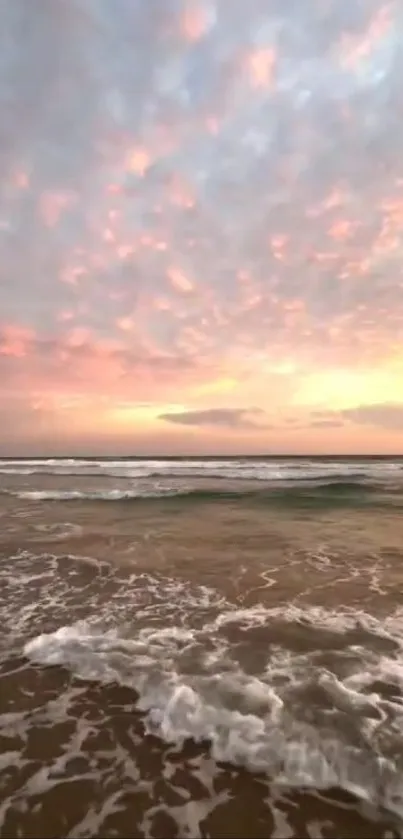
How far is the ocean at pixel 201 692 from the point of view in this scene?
10.8 ft

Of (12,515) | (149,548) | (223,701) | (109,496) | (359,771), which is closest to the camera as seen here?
(359,771)

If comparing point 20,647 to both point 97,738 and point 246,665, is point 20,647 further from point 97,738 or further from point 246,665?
point 246,665

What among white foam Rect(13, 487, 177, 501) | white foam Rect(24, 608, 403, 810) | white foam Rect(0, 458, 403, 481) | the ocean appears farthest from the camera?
white foam Rect(0, 458, 403, 481)

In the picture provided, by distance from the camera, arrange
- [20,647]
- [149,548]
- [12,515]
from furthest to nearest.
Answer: [12,515] < [149,548] < [20,647]

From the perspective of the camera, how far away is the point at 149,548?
1161cm

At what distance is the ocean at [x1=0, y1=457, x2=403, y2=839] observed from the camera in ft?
10.8

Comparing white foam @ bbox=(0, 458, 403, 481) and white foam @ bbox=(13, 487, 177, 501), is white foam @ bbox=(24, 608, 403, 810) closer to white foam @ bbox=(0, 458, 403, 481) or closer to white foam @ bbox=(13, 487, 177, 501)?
white foam @ bbox=(13, 487, 177, 501)

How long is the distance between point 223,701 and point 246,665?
87 cm

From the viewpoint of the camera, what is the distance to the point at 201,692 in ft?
15.7

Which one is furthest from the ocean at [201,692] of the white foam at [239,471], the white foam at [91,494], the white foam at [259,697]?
the white foam at [239,471]

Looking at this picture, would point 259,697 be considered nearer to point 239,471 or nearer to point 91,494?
point 91,494

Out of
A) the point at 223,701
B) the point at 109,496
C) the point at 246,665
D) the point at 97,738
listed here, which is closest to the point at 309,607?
the point at 246,665

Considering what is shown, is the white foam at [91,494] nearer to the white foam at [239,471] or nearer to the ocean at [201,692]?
the white foam at [239,471]

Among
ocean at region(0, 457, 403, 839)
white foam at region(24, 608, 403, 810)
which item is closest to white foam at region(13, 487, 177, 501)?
ocean at region(0, 457, 403, 839)
